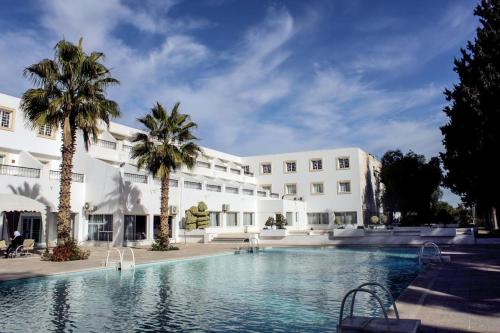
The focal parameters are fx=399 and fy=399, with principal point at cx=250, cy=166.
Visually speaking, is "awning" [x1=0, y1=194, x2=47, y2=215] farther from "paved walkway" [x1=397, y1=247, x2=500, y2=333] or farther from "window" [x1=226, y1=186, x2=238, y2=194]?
"window" [x1=226, y1=186, x2=238, y2=194]

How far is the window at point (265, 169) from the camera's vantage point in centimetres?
6116

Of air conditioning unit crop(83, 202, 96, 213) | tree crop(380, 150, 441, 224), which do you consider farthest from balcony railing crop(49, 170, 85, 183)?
tree crop(380, 150, 441, 224)

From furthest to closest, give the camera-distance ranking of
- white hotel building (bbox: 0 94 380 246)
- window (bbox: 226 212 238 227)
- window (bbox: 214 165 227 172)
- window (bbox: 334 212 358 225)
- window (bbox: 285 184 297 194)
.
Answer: window (bbox: 285 184 297 194)
window (bbox: 214 165 227 172)
window (bbox: 334 212 358 225)
window (bbox: 226 212 238 227)
white hotel building (bbox: 0 94 380 246)

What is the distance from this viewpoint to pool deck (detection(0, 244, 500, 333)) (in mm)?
7629

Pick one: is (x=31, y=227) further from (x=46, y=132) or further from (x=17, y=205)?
(x=46, y=132)

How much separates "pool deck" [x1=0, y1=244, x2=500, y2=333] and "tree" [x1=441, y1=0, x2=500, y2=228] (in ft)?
35.9

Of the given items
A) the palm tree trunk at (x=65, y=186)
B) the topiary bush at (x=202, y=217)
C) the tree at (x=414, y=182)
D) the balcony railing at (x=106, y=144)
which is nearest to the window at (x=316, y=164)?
the tree at (x=414, y=182)

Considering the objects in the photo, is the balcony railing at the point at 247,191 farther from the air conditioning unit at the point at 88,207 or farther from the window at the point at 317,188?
the air conditioning unit at the point at 88,207

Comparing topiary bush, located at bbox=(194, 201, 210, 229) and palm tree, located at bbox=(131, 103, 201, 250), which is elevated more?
palm tree, located at bbox=(131, 103, 201, 250)

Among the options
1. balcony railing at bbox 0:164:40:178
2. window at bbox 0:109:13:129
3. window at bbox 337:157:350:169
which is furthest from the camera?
window at bbox 337:157:350:169

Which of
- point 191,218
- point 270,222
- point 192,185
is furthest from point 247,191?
point 191,218

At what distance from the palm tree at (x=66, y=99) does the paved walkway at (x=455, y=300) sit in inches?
699

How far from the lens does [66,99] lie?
21359 mm

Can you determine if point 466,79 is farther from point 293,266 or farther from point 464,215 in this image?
point 464,215
